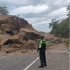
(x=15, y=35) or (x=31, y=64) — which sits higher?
(x=15, y=35)

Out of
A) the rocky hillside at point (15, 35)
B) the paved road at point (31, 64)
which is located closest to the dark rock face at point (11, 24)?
the rocky hillside at point (15, 35)

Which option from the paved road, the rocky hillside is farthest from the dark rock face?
the paved road

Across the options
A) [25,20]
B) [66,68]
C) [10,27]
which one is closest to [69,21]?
[25,20]

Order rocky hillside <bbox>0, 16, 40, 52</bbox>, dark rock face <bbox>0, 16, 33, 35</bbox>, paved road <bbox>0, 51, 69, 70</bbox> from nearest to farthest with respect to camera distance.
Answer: paved road <bbox>0, 51, 69, 70</bbox> < rocky hillside <bbox>0, 16, 40, 52</bbox> < dark rock face <bbox>0, 16, 33, 35</bbox>

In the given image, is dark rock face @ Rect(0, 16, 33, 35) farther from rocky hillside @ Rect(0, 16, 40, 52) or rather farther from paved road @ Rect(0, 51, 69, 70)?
paved road @ Rect(0, 51, 69, 70)

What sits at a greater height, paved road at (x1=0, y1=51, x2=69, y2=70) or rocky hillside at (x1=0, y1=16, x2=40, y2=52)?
rocky hillside at (x1=0, y1=16, x2=40, y2=52)

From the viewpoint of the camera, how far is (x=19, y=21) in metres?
46.3

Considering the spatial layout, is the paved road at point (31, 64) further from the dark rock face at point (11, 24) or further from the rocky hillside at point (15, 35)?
the dark rock face at point (11, 24)

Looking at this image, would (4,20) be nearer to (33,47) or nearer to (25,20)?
(25,20)

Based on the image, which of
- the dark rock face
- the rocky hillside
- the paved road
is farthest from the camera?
the dark rock face

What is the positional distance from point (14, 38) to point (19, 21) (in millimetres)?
9851

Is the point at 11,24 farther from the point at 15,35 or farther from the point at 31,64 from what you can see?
the point at 31,64

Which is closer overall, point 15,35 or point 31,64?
point 31,64

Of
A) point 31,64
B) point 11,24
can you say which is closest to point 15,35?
point 11,24
